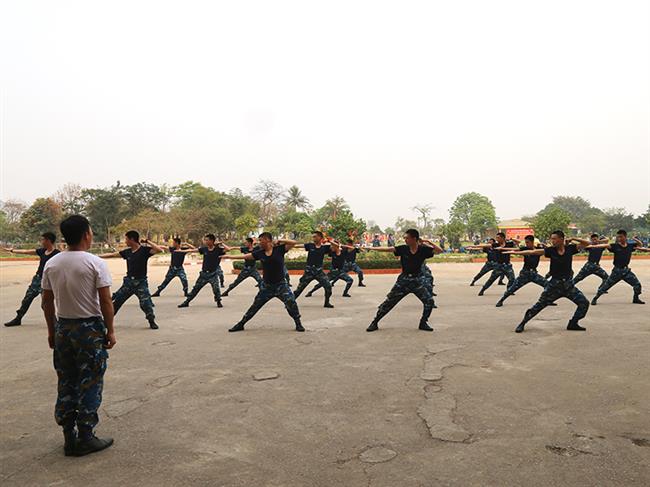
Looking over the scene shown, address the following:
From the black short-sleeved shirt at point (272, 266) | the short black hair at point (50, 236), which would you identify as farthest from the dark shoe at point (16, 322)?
the black short-sleeved shirt at point (272, 266)

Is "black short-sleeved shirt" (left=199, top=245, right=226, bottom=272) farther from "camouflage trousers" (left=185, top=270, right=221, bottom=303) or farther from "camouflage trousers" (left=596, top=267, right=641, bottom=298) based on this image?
"camouflage trousers" (left=596, top=267, right=641, bottom=298)

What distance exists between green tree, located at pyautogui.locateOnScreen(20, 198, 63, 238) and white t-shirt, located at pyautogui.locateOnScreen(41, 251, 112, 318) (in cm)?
6500

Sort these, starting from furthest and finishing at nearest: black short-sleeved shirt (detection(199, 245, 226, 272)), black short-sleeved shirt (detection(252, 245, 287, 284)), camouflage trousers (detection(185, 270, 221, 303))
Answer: black short-sleeved shirt (detection(199, 245, 226, 272)) → camouflage trousers (detection(185, 270, 221, 303)) → black short-sleeved shirt (detection(252, 245, 287, 284))

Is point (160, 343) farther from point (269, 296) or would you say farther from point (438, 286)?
point (438, 286)

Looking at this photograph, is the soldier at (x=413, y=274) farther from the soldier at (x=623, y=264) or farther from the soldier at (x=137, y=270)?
the soldier at (x=623, y=264)

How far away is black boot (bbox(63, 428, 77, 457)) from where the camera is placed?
3516 mm

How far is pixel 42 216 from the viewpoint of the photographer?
200 ft

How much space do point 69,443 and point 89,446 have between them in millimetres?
152

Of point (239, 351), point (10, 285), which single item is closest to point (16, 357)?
point (239, 351)

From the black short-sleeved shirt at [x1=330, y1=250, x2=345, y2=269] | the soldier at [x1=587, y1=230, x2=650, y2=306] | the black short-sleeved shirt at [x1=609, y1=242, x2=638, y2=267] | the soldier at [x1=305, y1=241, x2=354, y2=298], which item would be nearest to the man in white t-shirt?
the soldier at [x1=305, y1=241, x2=354, y2=298]

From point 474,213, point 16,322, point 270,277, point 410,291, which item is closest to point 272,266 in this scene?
point 270,277

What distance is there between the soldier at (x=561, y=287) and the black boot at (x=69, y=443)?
658 cm

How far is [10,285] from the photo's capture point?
58.9ft

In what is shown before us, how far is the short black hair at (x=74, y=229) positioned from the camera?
363 cm
